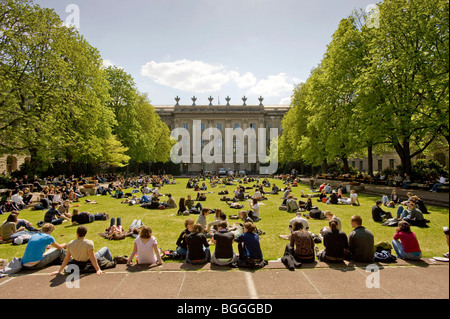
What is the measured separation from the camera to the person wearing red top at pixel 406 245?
613 centimetres

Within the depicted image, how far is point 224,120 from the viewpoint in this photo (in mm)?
63625

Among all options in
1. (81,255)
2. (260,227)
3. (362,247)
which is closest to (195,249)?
(81,255)

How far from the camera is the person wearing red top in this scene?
6129 millimetres

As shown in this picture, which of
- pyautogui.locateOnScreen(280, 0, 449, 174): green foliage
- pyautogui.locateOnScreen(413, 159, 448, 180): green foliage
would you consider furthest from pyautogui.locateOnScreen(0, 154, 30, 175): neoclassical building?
pyautogui.locateOnScreen(413, 159, 448, 180): green foliage

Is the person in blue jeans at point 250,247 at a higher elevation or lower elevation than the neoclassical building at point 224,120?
lower

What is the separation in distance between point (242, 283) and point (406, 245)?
4.18 meters

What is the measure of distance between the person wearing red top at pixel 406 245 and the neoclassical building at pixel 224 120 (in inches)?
2213


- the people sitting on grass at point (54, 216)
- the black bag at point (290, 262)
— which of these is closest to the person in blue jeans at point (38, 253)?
the people sitting on grass at point (54, 216)

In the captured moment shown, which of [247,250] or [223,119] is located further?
[223,119]

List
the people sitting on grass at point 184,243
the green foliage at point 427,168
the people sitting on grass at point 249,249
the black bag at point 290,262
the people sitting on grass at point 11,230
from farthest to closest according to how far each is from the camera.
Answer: the green foliage at point 427,168, the people sitting on grass at point 11,230, the people sitting on grass at point 184,243, the people sitting on grass at point 249,249, the black bag at point 290,262

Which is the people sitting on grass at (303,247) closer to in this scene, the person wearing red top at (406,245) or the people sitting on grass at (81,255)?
the person wearing red top at (406,245)

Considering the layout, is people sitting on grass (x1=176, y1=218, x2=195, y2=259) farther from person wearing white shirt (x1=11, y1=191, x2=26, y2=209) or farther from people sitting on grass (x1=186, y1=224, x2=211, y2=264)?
person wearing white shirt (x1=11, y1=191, x2=26, y2=209)

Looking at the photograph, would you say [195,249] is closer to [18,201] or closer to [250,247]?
[250,247]

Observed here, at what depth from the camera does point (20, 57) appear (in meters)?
17.9
